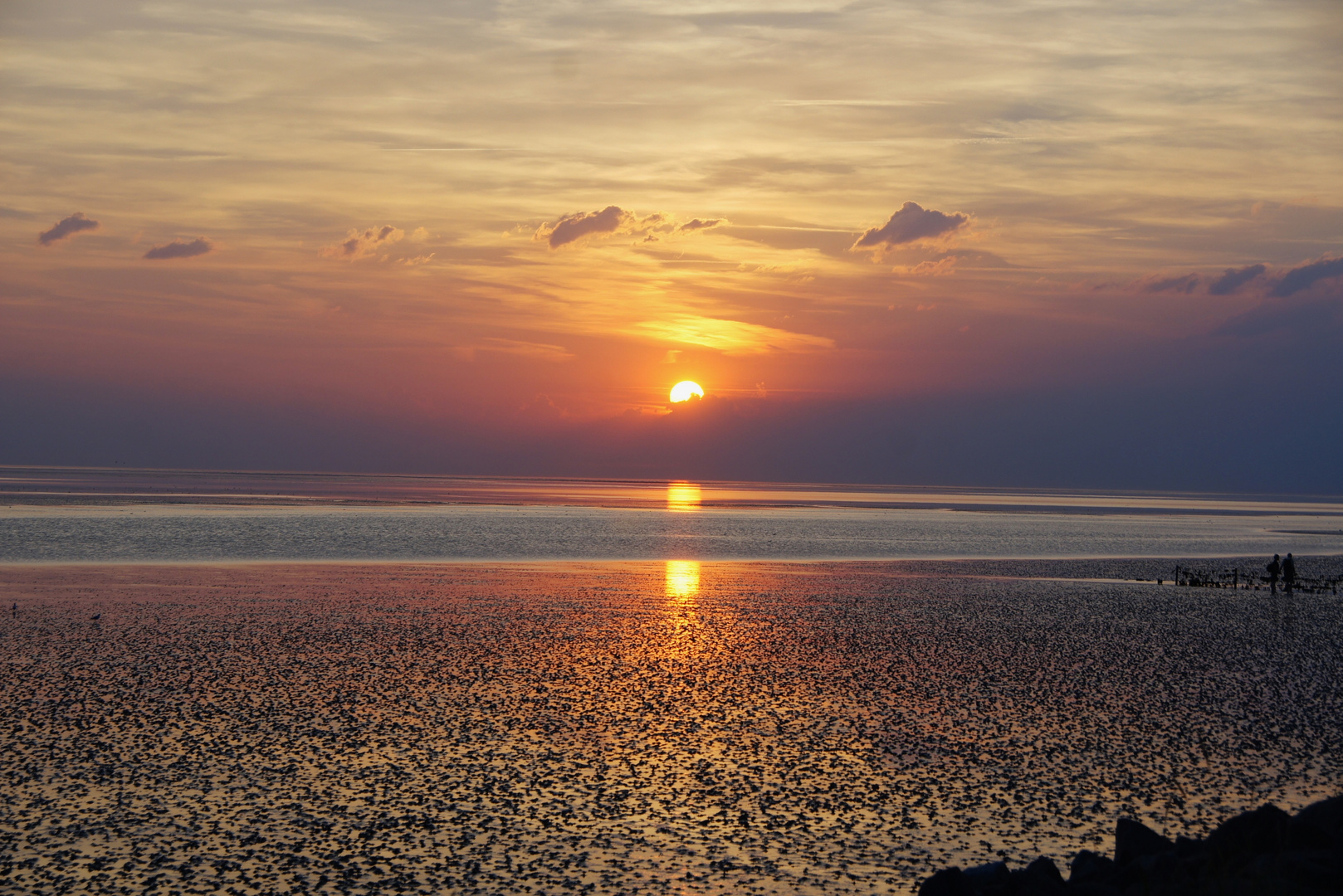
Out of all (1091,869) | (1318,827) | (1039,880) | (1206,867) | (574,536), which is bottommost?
(574,536)

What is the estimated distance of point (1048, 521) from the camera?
124188 millimetres

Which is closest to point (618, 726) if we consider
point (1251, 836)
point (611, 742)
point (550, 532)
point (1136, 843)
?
point (611, 742)

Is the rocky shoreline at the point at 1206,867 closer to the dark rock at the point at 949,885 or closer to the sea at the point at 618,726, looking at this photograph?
the dark rock at the point at 949,885

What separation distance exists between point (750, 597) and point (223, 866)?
30.5 m

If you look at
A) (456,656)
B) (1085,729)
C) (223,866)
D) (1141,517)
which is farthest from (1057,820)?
(1141,517)

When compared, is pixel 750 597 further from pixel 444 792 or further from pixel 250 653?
pixel 444 792

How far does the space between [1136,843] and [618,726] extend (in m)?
10.2

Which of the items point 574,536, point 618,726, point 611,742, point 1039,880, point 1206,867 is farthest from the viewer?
point 574,536

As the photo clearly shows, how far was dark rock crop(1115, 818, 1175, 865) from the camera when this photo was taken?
1179 cm

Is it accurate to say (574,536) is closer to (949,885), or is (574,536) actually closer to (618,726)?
(618,726)

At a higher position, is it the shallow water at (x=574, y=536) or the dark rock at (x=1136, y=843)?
the dark rock at (x=1136, y=843)

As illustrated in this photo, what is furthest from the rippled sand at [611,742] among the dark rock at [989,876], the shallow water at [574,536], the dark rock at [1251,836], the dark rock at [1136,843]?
the shallow water at [574,536]

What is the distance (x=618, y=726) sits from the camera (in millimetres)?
19828

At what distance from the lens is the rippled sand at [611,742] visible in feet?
43.2
